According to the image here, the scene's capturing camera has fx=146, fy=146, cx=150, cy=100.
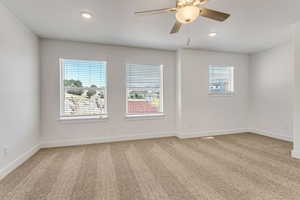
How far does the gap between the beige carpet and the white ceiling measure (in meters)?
2.60

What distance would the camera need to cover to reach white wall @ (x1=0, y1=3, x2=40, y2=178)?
89.7 inches

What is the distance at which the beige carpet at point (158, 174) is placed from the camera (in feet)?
6.08

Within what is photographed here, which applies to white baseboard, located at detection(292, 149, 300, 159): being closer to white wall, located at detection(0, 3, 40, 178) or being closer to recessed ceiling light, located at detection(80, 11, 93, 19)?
recessed ceiling light, located at detection(80, 11, 93, 19)

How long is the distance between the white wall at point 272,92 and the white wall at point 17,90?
614 centimetres

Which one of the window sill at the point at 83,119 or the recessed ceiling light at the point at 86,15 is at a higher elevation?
the recessed ceiling light at the point at 86,15

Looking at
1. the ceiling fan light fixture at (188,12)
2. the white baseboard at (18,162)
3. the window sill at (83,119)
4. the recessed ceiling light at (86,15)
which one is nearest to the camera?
the ceiling fan light fixture at (188,12)

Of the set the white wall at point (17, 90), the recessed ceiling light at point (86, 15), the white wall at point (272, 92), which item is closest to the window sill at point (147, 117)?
the white wall at point (17, 90)

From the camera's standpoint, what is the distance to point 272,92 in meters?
4.32

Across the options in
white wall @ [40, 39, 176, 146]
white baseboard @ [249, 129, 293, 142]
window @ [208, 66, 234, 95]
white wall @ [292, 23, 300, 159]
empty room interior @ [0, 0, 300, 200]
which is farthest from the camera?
window @ [208, 66, 234, 95]

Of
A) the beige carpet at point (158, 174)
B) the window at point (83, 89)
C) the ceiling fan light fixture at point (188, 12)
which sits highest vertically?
the ceiling fan light fixture at point (188, 12)

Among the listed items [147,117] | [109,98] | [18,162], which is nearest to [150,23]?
[109,98]

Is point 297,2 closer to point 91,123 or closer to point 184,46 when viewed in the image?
point 184,46

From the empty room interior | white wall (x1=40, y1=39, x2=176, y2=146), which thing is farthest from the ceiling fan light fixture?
white wall (x1=40, y1=39, x2=176, y2=146)

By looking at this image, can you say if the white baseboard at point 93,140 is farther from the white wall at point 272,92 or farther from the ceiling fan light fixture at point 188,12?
the ceiling fan light fixture at point 188,12
